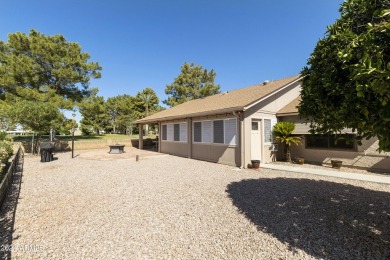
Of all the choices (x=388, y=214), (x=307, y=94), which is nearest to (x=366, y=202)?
(x=388, y=214)

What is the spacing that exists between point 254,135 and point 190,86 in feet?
94.3

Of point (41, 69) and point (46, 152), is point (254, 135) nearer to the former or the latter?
point (46, 152)

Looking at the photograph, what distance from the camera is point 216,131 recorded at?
11438 millimetres

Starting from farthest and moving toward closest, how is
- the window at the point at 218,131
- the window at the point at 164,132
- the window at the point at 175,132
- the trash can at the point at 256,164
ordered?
the window at the point at 164,132, the window at the point at 175,132, the window at the point at 218,131, the trash can at the point at 256,164

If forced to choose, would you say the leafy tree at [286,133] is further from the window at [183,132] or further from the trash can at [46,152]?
the trash can at [46,152]

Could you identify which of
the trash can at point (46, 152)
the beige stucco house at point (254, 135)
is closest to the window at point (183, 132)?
the beige stucco house at point (254, 135)

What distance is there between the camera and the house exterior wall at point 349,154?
8.60m

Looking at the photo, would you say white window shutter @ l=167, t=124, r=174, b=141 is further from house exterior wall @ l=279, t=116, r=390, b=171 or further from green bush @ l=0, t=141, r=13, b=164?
green bush @ l=0, t=141, r=13, b=164

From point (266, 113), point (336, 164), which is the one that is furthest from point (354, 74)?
point (266, 113)

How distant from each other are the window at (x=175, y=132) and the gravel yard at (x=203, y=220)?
23.0 ft

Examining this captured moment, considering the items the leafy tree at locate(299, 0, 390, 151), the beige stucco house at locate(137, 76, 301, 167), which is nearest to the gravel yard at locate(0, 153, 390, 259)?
the leafy tree at locate(299, 0, 390, 151)

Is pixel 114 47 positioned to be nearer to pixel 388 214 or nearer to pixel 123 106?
pixel 388 214

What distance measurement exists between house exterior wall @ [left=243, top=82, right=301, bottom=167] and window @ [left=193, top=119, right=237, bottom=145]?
0.74 metres

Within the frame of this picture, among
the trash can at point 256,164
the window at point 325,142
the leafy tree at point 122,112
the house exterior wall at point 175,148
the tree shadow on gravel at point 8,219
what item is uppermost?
the leafy tree at point 122,112
